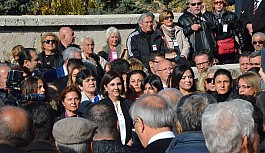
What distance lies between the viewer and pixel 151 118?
5824 mm

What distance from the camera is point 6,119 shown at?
5.14m

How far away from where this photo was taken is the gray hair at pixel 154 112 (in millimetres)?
5824

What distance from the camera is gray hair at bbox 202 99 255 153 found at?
4.48 metres

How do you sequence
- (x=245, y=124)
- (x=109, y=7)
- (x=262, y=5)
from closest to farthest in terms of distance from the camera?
(x=245, y=124) < (x=262, y=5) < (x=109, y=7)

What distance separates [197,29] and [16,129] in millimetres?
8006

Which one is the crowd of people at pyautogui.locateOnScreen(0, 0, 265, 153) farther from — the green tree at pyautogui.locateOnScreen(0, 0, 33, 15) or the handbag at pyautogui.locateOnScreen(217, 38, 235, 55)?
the green tree at pyautogui.locateOnScreen(0, 0, 33, 15)

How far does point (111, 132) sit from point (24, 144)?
1.17m

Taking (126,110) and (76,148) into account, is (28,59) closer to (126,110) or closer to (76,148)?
(126,110)

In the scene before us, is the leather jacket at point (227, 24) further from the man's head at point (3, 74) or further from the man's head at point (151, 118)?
the man's head at point (151, 118)

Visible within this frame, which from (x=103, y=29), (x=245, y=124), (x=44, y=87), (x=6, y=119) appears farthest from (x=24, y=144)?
(x=103, y=29)

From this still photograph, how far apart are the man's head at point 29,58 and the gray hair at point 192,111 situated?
4802 millimetres

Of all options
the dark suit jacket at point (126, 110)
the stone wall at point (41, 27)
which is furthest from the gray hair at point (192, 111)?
the stone wall at point (41, 27)

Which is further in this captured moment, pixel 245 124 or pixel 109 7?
pixel 109 7

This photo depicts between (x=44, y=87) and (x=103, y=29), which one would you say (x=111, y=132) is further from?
(x=103, y=29)
